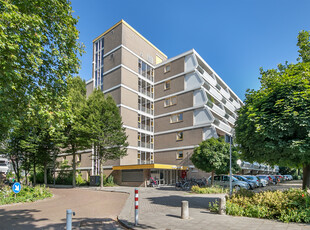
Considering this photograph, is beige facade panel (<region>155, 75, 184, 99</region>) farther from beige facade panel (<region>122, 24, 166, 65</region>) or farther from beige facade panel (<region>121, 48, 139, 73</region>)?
beige facade panel (<region>122, 24, 166, 65</region>)

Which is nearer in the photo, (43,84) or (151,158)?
(43,84)

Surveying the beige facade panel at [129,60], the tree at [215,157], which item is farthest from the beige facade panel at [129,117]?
the tree at [215,157]

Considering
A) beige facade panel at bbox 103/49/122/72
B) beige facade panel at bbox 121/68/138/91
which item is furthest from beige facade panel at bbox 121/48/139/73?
beige facade panel at bbox 121/68/138/91

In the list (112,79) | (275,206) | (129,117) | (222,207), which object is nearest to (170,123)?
(129,117)

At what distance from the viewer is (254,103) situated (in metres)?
9.55

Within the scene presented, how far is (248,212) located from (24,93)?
29.0 ft

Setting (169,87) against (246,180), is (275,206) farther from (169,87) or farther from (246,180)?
(169,87)

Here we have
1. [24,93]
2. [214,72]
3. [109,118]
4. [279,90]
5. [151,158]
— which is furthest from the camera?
[214,72]

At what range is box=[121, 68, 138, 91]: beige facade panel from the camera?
33906 mm

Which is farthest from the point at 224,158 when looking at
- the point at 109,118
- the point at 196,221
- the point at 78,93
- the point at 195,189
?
the point at 78,93

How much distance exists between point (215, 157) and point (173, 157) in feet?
41.8

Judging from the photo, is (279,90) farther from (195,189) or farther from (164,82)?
(164,82)

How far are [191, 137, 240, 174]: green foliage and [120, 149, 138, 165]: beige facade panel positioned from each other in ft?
39.5

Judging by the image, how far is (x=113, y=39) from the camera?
36438 millimetres
